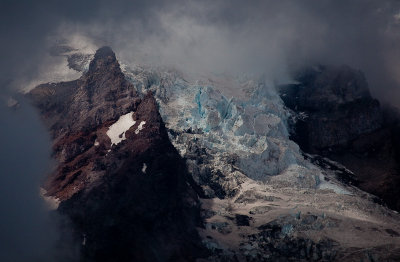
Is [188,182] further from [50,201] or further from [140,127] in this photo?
[50,201]

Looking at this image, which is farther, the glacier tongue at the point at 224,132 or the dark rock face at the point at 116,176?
the glacier tongue at the point at 224,132

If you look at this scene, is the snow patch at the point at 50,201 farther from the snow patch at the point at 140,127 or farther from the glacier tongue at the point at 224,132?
the glacier tongue at the point at 224,132

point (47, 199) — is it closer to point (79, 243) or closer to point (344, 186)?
point (79, 243)

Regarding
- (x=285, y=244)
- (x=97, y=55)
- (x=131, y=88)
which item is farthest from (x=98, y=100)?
(x=285, y=244)

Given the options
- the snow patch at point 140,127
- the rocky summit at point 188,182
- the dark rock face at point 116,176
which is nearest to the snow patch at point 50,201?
the rocky summit at point 188,182

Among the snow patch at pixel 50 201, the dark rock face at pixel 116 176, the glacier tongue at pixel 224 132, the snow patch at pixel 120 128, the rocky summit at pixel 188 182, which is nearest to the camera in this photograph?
the dark rock face at pixel 116 176
